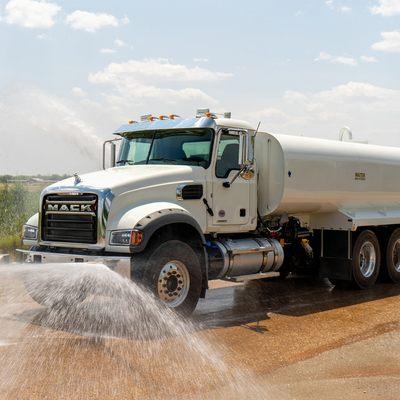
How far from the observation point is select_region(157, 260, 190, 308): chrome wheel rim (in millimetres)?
7621

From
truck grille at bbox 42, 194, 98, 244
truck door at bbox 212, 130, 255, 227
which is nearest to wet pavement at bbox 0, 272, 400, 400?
truck grille at bbox 42, 194, 98, 244

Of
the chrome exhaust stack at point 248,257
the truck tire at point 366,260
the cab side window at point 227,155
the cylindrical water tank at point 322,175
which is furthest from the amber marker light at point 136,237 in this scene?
the truck tire at point 366,260

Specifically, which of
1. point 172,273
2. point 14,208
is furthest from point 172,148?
point 14,208

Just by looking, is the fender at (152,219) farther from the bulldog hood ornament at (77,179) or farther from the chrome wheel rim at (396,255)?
the chrome wheel rim at (396,255)

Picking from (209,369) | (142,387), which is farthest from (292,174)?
(142,387)

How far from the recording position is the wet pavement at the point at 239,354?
5.16 m

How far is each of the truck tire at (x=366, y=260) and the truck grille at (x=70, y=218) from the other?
213 inches

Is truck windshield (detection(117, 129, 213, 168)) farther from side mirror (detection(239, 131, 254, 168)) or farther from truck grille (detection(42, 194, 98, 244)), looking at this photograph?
truck grille (detection(42, 194, 98, 244))

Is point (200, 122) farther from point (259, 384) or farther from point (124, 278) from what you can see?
point (259, 384)

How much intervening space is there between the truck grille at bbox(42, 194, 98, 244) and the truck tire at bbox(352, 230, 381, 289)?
5.42 metres

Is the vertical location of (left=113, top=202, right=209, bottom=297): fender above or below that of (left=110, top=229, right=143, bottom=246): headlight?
above

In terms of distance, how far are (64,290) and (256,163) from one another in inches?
148

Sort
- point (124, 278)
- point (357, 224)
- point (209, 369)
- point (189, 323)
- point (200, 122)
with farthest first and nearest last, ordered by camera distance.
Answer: point (357, 224) < point (200, 122) < point (189, 323) < point (124, 278) < point (209, 369)

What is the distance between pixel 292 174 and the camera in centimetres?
981
